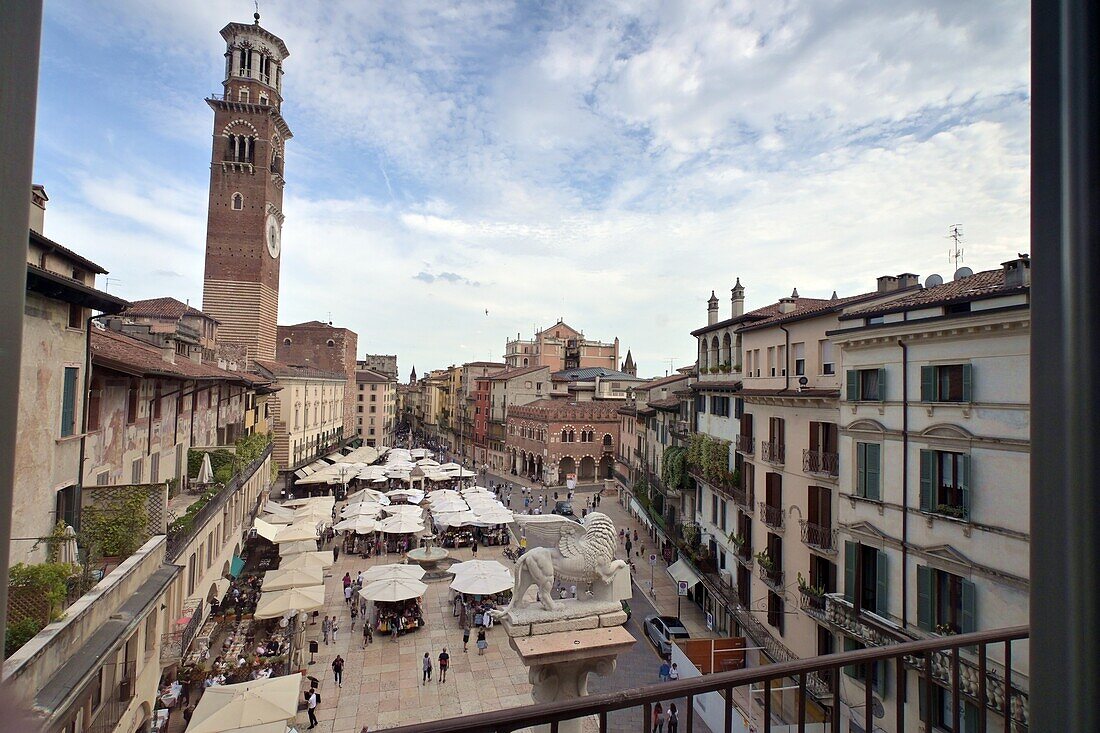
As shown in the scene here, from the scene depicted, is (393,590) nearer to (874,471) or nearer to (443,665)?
(443,665)

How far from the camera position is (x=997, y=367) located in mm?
11172

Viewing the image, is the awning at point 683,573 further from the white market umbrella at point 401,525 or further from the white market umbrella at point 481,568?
the white market umbrella at point 401,525

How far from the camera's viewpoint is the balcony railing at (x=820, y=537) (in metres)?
15.5

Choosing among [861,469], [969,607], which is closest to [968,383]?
[861,469]

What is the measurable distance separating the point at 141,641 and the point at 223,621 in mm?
9780

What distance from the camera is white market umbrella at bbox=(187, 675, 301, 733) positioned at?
39.3 ft

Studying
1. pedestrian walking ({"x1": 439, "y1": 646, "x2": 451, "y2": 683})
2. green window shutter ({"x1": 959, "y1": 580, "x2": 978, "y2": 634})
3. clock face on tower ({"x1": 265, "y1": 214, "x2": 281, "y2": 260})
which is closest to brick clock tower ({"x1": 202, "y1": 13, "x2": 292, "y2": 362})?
clock face on tower ({"x1": 265, "y1": 214, "x2": 281, "y2": 260})

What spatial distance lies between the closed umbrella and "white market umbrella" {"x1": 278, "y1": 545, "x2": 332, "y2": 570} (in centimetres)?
249

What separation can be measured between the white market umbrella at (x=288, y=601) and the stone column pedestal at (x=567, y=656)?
559 inches

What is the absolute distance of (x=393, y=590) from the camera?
20984 mm

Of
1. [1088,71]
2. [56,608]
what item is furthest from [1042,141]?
Answer: [56,608]

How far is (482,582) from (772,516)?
10937 millimetres

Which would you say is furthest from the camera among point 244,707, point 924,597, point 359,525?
point 359,525

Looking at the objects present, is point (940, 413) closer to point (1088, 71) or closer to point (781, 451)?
point (781, 451)
